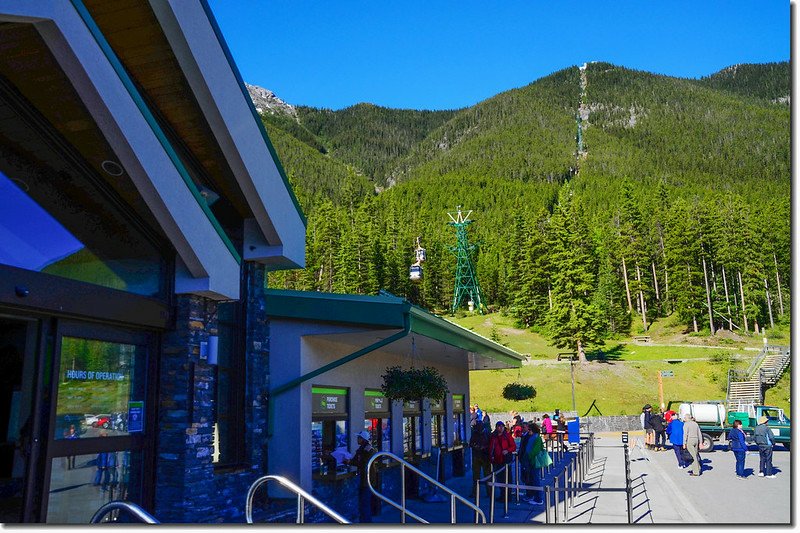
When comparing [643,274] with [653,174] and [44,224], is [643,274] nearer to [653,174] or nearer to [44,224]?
[653,174]

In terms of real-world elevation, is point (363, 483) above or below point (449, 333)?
below

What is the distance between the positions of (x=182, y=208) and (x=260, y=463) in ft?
13.8

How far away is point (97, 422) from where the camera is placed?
752cm

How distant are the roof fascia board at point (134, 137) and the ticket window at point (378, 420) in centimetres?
484

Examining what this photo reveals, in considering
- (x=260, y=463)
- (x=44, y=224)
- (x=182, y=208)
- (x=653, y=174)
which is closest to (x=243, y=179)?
(x=182, y=208)

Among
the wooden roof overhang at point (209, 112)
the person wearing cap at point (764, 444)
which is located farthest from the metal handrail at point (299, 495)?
the person wearing cap at point (764, 444)

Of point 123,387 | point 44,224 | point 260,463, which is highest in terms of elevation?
point 44,224

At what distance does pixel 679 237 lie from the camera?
67.4 metres

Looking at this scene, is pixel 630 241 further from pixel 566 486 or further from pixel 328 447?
pixel 328 447

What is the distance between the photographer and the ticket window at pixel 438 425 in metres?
17.3

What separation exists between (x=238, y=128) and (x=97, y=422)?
423 centimetres

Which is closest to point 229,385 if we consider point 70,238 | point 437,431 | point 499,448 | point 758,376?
point 70,238

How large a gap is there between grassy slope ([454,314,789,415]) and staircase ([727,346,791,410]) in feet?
2.33

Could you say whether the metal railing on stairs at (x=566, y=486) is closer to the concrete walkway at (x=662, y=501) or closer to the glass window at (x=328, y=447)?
the concrete walkway at (x=662, y=501)
